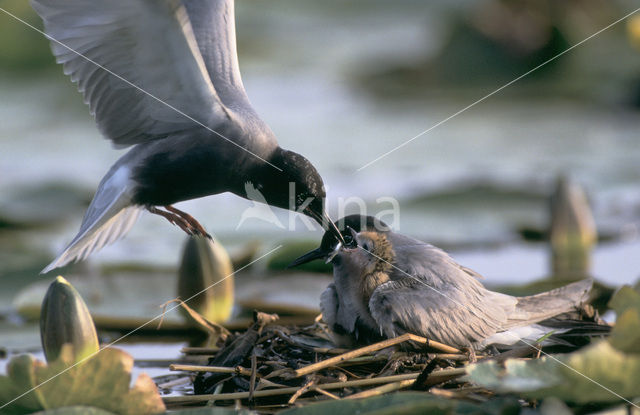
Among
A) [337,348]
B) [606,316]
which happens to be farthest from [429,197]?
[337,348]

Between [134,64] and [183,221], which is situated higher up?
[134,64]

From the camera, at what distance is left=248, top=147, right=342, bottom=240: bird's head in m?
3.78

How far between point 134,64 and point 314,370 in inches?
55.2

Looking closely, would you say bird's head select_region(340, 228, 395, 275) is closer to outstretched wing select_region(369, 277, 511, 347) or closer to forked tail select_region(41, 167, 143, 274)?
outstretched wing select_region(369, 277, 511, 347)

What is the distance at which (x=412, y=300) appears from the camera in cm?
379

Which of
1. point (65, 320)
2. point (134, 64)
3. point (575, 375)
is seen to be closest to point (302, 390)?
point (65, 320)

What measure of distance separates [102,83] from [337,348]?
1519 millimetres

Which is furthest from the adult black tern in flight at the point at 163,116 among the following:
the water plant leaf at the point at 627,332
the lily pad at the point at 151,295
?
the water plant leaf at the point at 627,332

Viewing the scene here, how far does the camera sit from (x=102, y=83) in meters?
3.75

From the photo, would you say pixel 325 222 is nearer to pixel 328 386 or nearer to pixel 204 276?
pixel 328 386

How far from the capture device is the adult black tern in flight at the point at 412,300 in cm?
379

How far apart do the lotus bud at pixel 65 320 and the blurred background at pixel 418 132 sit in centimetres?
204

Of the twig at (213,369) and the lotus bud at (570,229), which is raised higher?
the lotus bud at (570,229)

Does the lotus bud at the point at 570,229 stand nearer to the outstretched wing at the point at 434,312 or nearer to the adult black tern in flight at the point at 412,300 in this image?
the adult black tern in flight at the point at 412,300
